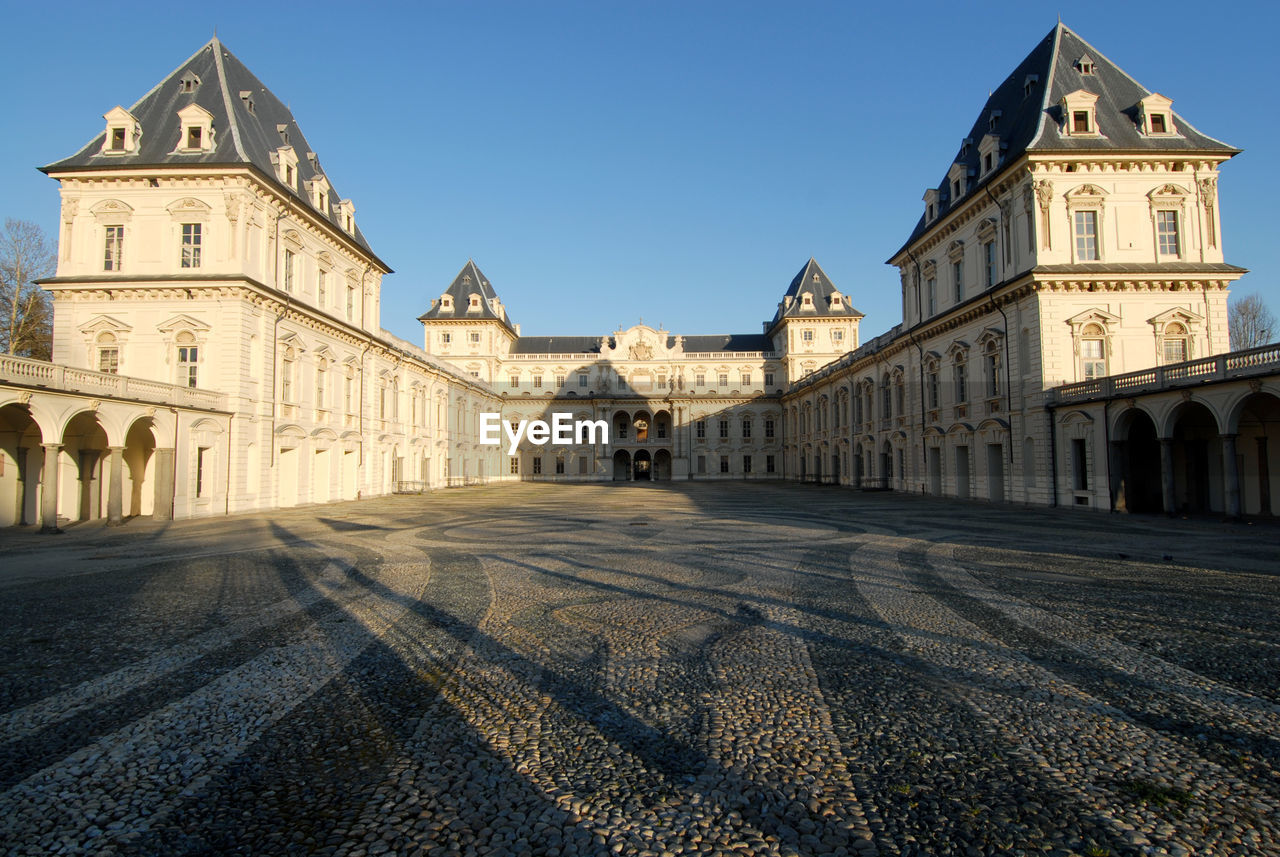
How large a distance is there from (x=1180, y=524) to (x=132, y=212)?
40106 millimetres

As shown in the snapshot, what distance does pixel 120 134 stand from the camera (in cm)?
2847

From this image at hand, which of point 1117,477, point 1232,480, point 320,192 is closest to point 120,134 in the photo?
point 320,192

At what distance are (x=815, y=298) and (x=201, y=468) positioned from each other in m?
60.0

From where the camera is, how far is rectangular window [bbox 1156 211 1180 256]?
2703cm

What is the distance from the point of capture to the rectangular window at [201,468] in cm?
2541

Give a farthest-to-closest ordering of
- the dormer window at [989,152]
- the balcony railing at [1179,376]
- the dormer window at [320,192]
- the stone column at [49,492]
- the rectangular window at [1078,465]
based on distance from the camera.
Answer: the dormer window at [320,192], the dormer window at [989,152], the rectangular window at [1078,465], the stone column at [49,492], the balcony railing at [1179,376]

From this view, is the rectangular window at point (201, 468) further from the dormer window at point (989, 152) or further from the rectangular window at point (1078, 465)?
the dormer window at point (989, 152)

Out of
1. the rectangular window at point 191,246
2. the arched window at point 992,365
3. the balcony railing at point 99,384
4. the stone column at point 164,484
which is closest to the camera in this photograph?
the balcony railing at point 99,384

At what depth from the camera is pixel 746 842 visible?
344 cm

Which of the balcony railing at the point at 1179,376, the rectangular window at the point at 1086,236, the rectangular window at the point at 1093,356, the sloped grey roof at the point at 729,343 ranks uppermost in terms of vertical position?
the sloped grey roof at the point at 729,343

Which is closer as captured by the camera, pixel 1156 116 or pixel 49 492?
pixel 49 492

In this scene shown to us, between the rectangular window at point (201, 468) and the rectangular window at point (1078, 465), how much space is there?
3369 centimetres

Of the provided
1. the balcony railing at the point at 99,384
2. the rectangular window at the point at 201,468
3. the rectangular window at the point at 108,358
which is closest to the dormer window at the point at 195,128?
the rectangular window at the point at 108,358

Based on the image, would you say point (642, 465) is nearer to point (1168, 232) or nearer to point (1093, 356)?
point (1093, 356)
